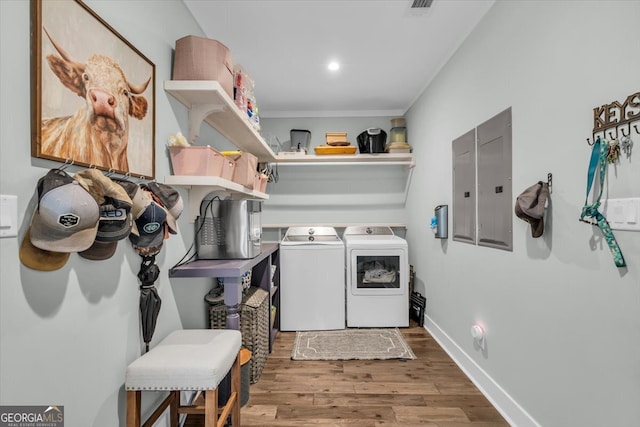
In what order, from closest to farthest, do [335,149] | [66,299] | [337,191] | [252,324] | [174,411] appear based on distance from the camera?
[66,299] → [174,411] → [252,324] → [335,149] → [337,191]

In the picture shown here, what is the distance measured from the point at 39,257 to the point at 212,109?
1183mm

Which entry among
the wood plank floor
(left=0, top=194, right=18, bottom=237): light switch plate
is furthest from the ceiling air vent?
the wood plank floor

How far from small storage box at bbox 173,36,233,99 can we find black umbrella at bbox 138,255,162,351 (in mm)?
956

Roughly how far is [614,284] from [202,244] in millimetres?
1963

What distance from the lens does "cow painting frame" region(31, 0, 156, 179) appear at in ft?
2.88

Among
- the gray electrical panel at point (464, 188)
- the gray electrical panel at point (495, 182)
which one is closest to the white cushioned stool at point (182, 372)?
the gray electrical panel at point (495, 182)

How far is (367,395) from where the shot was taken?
1.97 metres

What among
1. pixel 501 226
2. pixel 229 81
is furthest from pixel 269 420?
pixel 229 81

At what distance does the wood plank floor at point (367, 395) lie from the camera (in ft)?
5.70

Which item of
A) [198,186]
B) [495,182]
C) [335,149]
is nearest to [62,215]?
[198,186]

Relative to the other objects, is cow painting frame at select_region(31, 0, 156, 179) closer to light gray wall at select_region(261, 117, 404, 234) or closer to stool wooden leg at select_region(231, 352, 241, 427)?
stool wooden leg at select_region(231, 352, 241, 427)

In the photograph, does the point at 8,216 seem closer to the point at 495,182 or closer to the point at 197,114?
the point at 197,114

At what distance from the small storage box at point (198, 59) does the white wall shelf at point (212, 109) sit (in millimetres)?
63

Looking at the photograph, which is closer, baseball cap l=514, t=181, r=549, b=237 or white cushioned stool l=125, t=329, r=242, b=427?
white cushioned stool l=125, t=329, r=242, b=427
